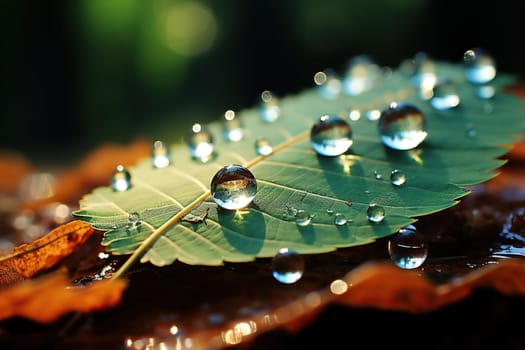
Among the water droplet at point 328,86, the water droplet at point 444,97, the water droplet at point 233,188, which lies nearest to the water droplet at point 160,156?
the water droplet at point 233,188

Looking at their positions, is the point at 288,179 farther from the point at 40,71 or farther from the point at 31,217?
the point at 40,71

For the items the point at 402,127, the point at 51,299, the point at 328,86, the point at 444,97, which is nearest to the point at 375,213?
the point at 402,127

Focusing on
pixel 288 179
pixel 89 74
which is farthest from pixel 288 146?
pixel 89 74

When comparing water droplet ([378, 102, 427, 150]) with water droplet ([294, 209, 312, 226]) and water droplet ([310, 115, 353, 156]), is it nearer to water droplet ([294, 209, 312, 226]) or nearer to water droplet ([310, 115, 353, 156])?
water droplet ([310, 115, 353, 156])

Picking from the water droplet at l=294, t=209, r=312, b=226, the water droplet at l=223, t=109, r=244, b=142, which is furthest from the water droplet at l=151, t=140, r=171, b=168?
the water droplet at l=294, t=209, r=312, b=226

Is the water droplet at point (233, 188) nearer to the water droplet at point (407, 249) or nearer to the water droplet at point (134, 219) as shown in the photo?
the water droplet at point (134, 219)

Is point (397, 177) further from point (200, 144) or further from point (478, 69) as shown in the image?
point (478, 69)

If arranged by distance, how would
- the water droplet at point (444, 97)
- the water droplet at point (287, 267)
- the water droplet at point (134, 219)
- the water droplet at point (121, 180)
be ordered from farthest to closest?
the water droplet at point (444, 97) < the water droplet at point (121, 180) < the water droplet at point (134, 219) < the water droplet at point (287, 267)
